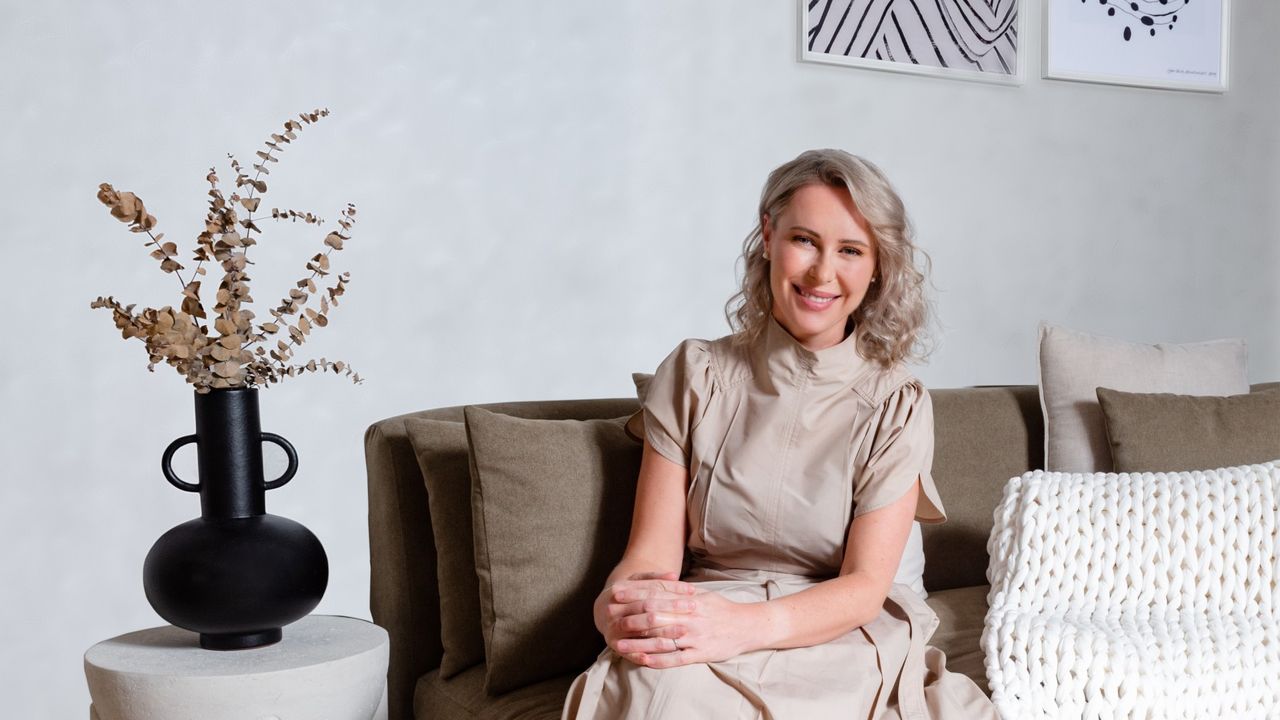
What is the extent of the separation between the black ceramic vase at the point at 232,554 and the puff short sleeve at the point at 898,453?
2.57 ft

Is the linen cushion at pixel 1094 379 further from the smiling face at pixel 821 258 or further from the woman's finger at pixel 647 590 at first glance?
the woman's finger at pixel 647 590

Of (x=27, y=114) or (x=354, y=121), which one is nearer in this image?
(x=27, y=114)

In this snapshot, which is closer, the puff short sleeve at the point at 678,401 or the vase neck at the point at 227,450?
the vase neck at the point at 227,450

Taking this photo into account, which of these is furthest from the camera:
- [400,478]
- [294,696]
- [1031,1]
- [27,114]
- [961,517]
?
[1031,1]

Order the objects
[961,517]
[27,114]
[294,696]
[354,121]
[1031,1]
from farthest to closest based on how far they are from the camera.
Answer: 1. [1031,1]
2. [354,121]
3. [27,114]
4. [961,517]
5. [294,696]

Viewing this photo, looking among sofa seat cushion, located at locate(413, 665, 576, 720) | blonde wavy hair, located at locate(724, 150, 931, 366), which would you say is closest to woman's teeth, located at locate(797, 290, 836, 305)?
blonde wavy hair, located at locate(724, 150, 931, 366)

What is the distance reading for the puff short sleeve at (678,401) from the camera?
1.78 meters

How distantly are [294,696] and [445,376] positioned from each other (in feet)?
4.96

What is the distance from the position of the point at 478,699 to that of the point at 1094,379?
1343 millimetres

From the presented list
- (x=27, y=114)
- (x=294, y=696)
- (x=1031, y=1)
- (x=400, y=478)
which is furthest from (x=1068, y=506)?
(x=27, y=114)

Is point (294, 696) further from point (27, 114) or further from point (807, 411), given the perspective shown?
point (27, 114)

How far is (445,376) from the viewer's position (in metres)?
2.98

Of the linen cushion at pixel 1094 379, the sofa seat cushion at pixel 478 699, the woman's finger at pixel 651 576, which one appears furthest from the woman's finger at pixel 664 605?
the linen cushion at pixel 1094 379

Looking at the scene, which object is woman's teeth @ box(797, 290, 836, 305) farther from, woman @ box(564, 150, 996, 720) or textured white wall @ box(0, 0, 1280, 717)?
textured white wall @ box(0, 0, 1280, 717)
